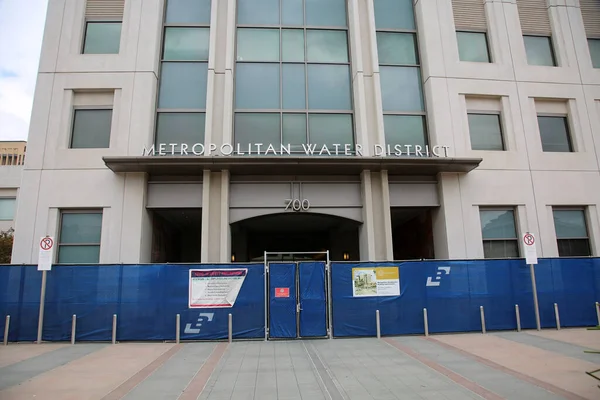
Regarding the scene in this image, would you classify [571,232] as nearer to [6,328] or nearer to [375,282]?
[375,282]

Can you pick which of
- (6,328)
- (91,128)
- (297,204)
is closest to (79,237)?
(6,328)

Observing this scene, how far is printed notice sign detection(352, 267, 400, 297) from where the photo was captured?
11.9m

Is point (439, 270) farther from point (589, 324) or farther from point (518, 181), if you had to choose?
point (518, 181)

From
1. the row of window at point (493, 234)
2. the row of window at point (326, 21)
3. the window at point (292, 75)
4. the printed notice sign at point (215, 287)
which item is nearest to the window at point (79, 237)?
the row of window at point (493, 234)

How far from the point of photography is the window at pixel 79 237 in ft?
48.0

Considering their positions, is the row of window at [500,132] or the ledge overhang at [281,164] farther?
the row of window at [500,132]

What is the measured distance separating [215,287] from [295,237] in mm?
12533

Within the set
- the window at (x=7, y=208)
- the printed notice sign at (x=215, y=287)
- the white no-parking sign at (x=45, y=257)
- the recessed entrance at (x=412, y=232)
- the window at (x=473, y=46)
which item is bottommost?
the printed notice sign at (x=215, y=287)

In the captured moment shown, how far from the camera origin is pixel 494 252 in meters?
15.6

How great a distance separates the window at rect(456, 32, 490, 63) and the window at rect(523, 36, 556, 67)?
79.1 inches

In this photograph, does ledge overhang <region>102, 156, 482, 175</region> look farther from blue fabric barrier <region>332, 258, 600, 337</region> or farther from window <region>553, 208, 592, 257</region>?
window <region>553, 208, 592, 257</region>

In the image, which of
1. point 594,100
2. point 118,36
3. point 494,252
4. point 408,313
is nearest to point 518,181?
point 494,252

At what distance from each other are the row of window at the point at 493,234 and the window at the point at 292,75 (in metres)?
6.38

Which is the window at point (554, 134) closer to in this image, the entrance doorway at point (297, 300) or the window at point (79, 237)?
the entrance doorway at point (297, 300)
